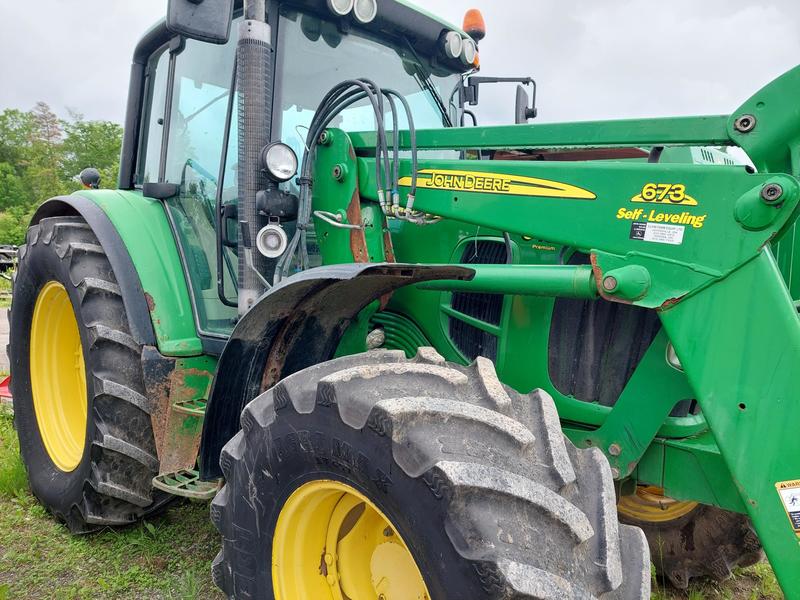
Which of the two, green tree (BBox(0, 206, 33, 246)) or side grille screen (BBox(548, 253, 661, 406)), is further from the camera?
green tree (BBox(0, 206, 33, 246))

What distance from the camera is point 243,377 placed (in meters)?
2.24

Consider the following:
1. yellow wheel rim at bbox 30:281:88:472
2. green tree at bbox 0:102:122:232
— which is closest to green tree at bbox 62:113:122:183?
green tree at bbox 0:102:122:232

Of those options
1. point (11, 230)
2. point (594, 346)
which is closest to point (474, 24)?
point (594, 346)

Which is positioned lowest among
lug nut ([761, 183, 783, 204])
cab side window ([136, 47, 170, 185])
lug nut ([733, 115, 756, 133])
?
lug nut ([761, 183, 783, 204])

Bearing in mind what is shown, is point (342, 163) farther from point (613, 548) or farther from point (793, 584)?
point (793, 584)

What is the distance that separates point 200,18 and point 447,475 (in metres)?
1.53

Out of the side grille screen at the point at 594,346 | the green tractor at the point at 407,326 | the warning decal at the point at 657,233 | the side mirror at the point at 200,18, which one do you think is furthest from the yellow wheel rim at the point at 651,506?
the side mirror at the point at 200,18

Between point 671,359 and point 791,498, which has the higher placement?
point 671,359

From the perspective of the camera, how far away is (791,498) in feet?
5.02

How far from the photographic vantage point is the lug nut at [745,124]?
5.54ft

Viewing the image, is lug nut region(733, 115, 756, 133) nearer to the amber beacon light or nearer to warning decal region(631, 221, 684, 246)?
warning decal region(631, 221, 684, 246)

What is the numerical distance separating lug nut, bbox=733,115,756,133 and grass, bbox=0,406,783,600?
1926 mm

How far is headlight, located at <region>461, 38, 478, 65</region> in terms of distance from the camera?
10.1ft

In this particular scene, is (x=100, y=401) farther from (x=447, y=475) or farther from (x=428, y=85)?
(x=428, y=85)
